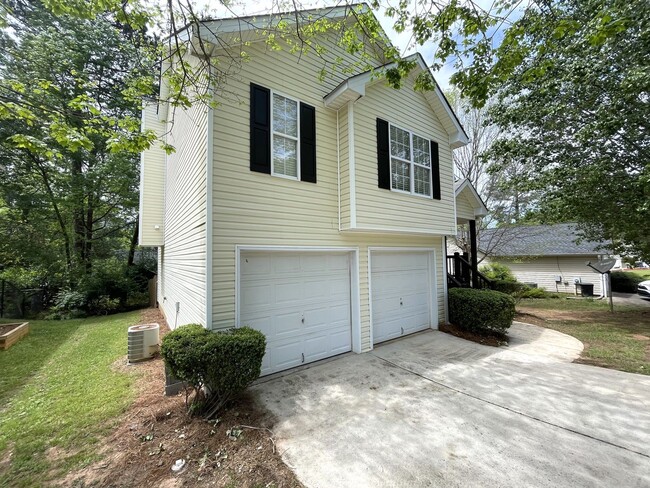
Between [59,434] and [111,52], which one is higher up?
[111,52]

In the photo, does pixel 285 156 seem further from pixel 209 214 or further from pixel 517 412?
pixel 517 412

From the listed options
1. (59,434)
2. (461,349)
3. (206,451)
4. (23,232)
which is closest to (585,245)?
(461,349)

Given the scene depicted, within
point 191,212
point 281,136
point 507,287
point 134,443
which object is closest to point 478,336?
point 281,136

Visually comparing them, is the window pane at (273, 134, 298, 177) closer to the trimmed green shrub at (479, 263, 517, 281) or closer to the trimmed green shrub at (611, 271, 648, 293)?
the trimmed green shrub at (479, 263, 517, 281)

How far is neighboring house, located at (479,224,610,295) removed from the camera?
16.7 metres

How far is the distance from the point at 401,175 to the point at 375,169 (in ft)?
3.35

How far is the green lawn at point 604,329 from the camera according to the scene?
589 centimetres

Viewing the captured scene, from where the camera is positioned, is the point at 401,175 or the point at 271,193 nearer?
the point at 271,193

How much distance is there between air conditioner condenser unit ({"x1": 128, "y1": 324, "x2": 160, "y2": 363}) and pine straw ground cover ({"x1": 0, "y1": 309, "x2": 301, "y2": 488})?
1016 millimetres

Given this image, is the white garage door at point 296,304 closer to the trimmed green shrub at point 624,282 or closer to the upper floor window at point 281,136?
the upper floor window at point 281,136

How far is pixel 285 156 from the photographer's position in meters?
5.38

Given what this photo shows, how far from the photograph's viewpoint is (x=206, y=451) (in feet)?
10.4

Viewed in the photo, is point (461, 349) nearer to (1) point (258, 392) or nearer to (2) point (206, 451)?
(1) point (258, 392)

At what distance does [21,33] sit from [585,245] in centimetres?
3112
